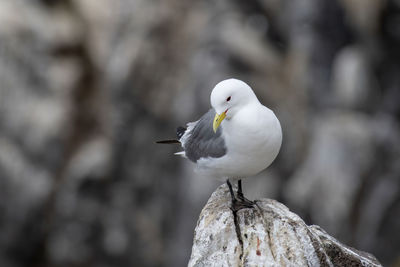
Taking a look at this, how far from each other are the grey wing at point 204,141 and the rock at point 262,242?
0.56 metres

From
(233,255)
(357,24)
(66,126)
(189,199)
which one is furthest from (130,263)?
(233,255)

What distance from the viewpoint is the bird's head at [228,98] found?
16.7 feet

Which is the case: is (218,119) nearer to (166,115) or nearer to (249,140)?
(249,140)

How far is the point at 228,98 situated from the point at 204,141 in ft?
2.46

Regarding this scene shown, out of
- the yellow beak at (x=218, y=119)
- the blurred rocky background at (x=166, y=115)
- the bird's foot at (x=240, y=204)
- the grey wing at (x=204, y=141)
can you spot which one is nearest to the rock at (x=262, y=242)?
the bird's foot at (x=240, y=204)

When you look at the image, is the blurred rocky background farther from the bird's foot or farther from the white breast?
the white breast

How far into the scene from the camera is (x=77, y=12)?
1578 cm

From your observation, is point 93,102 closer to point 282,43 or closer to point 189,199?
point 189,199

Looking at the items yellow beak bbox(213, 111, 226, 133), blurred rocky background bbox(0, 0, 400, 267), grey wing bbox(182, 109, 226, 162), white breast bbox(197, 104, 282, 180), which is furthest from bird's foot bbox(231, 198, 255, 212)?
blurred rocky background bbox(0, 0, 400, 267)

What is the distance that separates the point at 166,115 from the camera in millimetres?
16047

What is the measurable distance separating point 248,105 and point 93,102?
1118 centimetres

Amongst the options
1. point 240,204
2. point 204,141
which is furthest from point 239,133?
point 240,204

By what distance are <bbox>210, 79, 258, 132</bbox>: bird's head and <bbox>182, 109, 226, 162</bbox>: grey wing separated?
11.7 inches

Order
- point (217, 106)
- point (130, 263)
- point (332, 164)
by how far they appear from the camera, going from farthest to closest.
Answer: point (130, 263), point (332, 164), point (217, 106)
